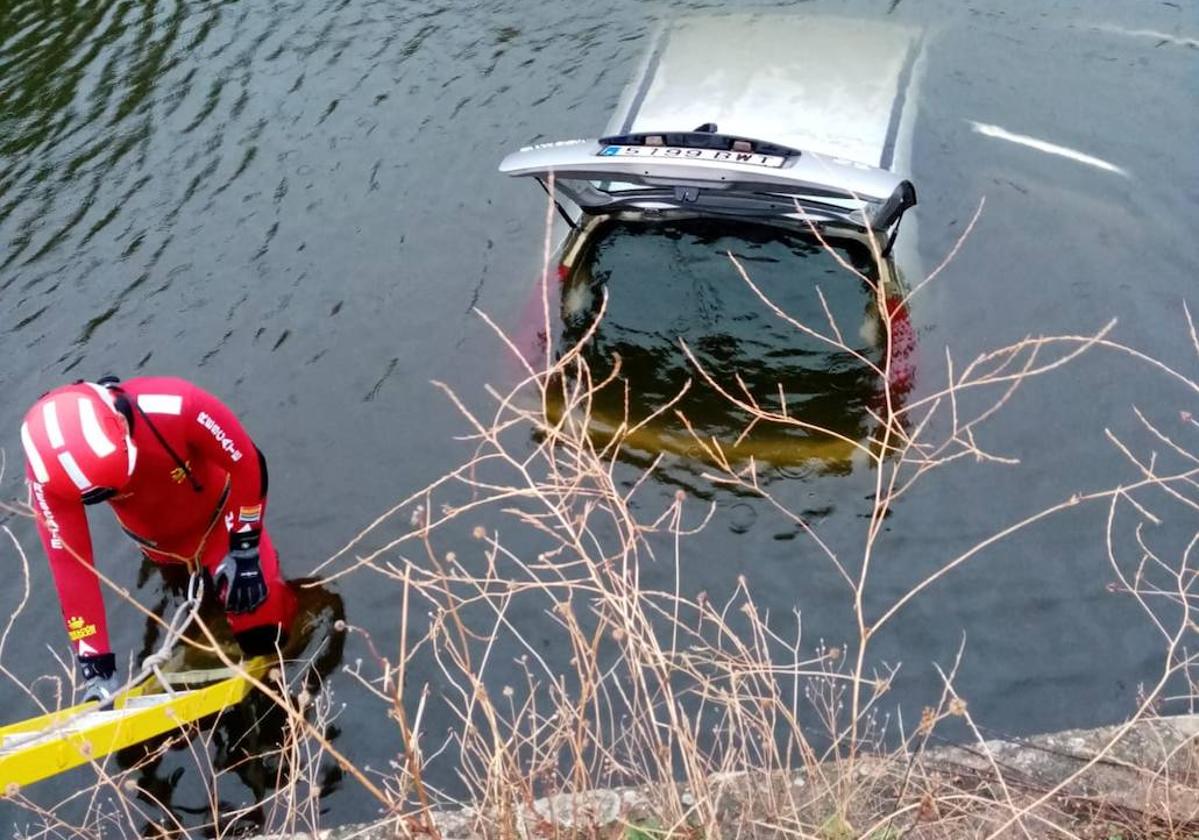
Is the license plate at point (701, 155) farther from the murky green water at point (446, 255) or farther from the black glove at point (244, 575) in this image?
the black glove at point (244, 575)

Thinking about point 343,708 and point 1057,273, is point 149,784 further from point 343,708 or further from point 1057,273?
point 1057,273

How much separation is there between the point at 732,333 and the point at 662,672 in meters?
2.88

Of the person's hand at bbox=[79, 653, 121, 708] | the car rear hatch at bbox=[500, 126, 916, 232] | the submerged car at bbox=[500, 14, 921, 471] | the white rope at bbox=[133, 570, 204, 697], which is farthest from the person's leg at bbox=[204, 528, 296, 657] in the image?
the car rear hatch at bbox=[500, 126, 916, 232]

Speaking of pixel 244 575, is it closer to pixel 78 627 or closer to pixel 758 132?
pixel 78 627

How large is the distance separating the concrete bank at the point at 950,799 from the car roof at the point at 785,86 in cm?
306

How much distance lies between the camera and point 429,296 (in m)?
7.36

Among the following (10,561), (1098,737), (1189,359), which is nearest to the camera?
(1098,737)

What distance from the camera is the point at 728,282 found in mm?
5633

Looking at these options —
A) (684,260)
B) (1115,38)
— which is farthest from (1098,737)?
(1115,38)

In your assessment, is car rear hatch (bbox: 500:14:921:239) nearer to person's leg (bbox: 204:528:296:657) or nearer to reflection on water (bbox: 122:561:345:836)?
person's leg (bbox: 204:528:296:657)

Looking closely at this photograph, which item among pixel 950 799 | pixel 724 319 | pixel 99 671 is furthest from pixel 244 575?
pixel 950 799

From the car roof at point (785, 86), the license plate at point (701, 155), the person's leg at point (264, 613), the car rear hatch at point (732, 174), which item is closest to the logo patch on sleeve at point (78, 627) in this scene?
the person's leg at point (264, 613)

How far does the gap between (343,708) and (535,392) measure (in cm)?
201

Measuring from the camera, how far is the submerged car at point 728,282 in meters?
5.21
